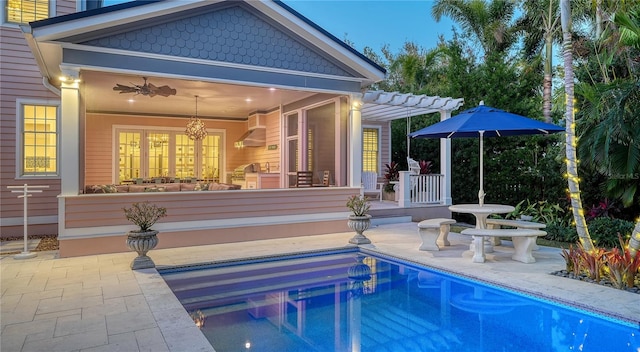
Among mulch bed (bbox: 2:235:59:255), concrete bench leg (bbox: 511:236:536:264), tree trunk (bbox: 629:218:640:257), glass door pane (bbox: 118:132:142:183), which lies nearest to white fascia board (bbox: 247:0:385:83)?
concrete bench leg (bbox: 511:236:536:264)

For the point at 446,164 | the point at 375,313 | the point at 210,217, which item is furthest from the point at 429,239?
the point at 446,164

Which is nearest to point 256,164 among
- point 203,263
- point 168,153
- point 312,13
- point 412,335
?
point 168,153

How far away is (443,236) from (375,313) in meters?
3.72

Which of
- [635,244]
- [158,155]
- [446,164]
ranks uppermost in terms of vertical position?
[158,155]

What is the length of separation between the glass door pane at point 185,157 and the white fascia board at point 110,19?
6603 mm

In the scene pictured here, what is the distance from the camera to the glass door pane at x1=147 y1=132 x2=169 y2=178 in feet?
42.6

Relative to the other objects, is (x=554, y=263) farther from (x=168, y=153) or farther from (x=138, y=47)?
(x=168, y=153)

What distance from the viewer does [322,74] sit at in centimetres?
897

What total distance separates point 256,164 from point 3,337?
969 centimetres

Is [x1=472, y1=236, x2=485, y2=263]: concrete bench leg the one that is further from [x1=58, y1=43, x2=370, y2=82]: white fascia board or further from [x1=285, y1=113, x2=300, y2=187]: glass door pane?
[x1=285, y1=113, x2=300, y2=187]: glass door pane

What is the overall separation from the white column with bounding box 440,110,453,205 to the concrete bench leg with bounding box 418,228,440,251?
457 cm

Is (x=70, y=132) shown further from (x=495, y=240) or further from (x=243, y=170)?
(x=495, y=240)

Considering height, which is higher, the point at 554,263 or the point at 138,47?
the point at 138,47

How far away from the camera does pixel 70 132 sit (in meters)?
6.80
